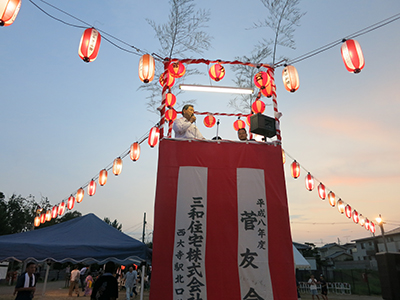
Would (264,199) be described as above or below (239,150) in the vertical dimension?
below

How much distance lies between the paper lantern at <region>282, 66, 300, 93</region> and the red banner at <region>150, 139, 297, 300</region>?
218 cm

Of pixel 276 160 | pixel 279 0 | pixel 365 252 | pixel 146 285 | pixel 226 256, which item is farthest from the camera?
pixel 365 252

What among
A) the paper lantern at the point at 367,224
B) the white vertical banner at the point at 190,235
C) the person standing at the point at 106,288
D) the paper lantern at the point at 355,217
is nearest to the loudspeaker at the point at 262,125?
the white vertical banner at the point at 190,235

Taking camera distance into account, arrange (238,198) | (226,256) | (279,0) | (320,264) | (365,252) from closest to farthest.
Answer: (226,256) < (238,198) < (279,0) < (320,264) < (365,252)

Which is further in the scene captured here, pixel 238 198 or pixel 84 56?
pixel 84 56

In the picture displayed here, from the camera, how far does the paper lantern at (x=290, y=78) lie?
7305 mm

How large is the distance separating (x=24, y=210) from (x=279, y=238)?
36054mm

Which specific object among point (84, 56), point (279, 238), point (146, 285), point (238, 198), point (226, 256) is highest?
point (84, 56)

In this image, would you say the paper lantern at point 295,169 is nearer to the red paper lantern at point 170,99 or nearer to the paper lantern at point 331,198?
the paper lantern at point 331,198

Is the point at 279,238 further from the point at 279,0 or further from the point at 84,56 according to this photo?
the point at 279,0

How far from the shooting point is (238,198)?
Answer: 18.3 feet

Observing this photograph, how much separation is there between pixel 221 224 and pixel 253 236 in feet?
2.13

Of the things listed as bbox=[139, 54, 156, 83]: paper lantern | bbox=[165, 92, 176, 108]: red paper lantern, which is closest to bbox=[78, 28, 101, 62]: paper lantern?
bbox=[139, 54, 156, 83]: paper lantern

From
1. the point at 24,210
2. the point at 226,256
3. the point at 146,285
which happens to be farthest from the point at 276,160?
the point at 24,210
